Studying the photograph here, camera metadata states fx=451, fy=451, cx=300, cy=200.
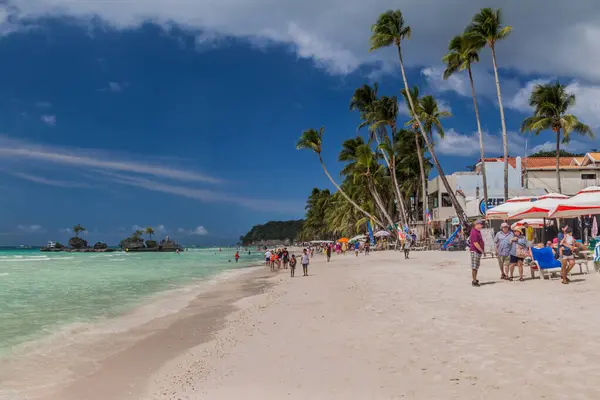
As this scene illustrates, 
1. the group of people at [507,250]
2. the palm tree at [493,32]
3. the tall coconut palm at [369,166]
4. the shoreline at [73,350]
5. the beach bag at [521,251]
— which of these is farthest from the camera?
the tall coconut palm at [369,166]

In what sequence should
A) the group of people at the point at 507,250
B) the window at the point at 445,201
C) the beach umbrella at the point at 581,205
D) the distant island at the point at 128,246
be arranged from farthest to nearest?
1. the distant island at the point at 128,246
2. the window at the point at 445,201
3. the beach umbrella at the point at 581,205
4. the group of people at the point at 507,250

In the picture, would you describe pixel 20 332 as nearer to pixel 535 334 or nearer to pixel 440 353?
pixel 440 353

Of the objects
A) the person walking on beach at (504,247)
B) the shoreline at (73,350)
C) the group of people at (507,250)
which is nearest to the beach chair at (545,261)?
the group of people at (507,250)

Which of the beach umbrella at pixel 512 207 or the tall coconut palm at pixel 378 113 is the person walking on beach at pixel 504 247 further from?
the tall coconut palm at pixel 378 113

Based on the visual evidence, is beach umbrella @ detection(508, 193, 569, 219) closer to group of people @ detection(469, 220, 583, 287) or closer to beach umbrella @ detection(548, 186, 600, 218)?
beach umbrella @ detection(548, 186, 600, 218)

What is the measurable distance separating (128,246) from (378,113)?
286 ft

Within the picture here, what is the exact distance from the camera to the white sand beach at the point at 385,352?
4648mm

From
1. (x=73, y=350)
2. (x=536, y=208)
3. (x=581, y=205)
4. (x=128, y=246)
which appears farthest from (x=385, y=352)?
(x=128, y=246)

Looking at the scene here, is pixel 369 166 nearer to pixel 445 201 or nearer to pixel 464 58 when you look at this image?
pixel 445 201

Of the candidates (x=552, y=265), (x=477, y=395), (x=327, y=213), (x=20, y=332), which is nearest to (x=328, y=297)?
(x=552, y=265)

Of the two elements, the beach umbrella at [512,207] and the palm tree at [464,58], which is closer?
the beach umbrella at [512,207]

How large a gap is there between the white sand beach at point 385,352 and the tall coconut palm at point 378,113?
33350 millimetres

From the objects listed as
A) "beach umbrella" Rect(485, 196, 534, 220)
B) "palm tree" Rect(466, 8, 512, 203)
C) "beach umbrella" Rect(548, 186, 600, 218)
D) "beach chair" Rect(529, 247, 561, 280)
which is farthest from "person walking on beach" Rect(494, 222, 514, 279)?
"palm tree" Rect(466, 8, 512, 203)

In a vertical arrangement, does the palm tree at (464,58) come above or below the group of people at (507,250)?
above
